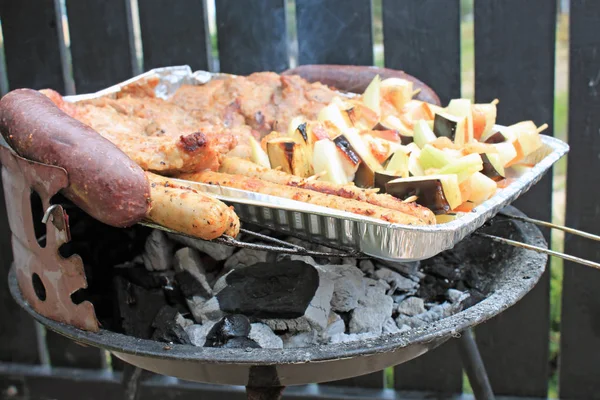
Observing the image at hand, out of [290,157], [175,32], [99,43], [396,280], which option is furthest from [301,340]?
[99,43]

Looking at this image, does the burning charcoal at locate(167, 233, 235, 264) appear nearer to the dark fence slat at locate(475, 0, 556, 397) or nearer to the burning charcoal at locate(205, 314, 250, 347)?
the burning charcoal at locate(205, 314, 250, 347)

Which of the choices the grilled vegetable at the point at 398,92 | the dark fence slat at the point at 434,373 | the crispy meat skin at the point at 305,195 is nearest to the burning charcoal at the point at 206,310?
the crispy meat skin at the point at 305,195

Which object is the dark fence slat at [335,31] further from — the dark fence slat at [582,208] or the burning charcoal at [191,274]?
the burning charcoal at [191,274]

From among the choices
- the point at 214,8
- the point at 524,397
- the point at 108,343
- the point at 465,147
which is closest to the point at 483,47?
the point at 465,147

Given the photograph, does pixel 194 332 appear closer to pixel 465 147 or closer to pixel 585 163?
pixel 465 147

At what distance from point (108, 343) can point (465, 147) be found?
112 cm

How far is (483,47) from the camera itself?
282 cm

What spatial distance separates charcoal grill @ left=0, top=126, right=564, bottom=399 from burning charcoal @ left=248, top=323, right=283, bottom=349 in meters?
0.13

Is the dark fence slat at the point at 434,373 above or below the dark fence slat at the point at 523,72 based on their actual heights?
below

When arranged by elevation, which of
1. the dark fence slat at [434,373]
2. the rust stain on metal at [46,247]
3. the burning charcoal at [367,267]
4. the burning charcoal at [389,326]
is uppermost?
the rust stain on metal at [46,247]

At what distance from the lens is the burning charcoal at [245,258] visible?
6.78 feet

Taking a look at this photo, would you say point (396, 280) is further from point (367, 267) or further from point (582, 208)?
point (582, 208)

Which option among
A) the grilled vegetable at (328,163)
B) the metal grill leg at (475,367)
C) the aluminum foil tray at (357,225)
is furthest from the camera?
the metal grill leg at (475,367)

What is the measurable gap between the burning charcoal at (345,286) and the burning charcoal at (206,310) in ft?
1.07
